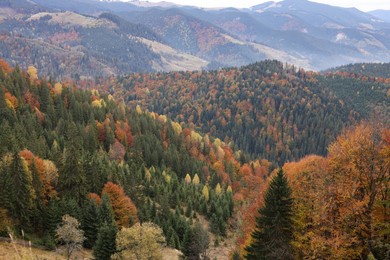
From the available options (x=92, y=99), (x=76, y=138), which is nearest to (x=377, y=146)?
(x=76, y=138)

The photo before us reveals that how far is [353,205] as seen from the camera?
1363 inches

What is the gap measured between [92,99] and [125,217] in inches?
5271

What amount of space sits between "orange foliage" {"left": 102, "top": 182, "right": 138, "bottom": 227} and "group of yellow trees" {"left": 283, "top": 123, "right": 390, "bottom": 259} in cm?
4284

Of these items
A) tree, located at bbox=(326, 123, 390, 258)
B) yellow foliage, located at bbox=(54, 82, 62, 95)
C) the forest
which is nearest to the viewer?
tree, located at bbox=(326, 123, 390, 258)

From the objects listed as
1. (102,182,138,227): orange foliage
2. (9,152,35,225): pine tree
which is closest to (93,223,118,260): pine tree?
(9,152,35,225): pine tree

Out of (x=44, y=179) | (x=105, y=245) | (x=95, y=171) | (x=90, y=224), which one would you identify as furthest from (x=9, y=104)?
(x=105, y=245)

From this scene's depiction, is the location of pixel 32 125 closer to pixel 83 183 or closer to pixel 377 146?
pixel 83 183

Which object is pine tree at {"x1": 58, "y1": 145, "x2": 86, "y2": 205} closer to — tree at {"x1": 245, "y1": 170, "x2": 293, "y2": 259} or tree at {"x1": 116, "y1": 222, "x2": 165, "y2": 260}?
tree at {"x1": 116, "y1": 222, "x2": 165, "y2": 260}

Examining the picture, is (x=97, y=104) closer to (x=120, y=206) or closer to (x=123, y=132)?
(x=123, y=132)

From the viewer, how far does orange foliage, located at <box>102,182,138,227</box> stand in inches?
2894

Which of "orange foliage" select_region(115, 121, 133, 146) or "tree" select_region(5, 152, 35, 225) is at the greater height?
"tree" select_region(5, 152, 35, 225)

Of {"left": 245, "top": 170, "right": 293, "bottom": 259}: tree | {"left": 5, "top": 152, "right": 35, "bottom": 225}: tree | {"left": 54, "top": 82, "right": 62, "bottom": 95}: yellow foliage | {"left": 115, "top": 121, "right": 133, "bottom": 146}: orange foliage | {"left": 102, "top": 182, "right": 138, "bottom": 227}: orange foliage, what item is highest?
{"left": 245, "top": 170, "right": 293, "bottom": 259}: tree

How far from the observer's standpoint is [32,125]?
12012 centimetres

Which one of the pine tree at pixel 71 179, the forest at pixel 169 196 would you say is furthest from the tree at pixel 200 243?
the pine tree at pixel 71 179
